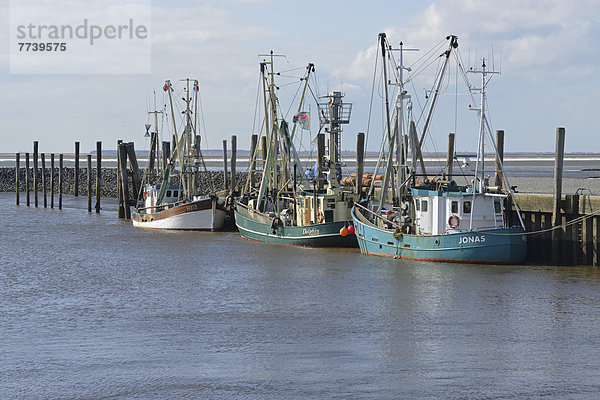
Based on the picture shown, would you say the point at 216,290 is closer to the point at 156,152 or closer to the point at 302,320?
the point at 302,320

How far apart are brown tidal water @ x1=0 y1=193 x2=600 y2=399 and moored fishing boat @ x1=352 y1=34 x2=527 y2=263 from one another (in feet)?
2.07

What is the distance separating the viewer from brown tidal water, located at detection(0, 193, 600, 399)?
1414 cm

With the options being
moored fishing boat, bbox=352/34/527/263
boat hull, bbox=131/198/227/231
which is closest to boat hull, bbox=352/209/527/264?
moored fishing boat, bbox=352/34/527/263

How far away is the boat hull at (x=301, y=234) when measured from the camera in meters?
33.4

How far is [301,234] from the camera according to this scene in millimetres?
34281

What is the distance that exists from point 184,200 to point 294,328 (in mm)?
26728

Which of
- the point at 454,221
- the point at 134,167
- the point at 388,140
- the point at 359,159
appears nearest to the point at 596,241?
the point at 454,221

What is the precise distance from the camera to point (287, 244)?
35562 mm

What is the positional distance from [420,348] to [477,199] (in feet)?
38.0

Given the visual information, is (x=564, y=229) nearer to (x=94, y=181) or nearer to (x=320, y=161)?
(x=320, y=161)

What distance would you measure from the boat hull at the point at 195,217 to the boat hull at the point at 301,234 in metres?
4.91

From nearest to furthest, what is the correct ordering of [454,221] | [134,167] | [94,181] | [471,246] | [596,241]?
1. [596,241]
2. [471,246]
3. [454,221]
4. [134,167]
5. [94,181]

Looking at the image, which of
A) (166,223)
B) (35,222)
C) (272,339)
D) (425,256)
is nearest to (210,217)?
(166,223)

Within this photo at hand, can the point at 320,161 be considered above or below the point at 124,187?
above
